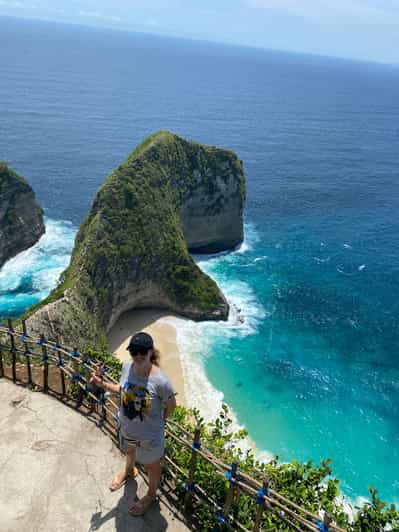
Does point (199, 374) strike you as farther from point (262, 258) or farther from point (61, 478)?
point (61, 478)

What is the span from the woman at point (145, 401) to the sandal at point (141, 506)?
2.6 inches

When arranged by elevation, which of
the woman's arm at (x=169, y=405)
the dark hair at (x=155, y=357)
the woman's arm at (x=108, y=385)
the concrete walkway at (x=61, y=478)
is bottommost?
the concrete walkway at (x=61, y=478)

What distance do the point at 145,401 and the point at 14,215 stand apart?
52917mm

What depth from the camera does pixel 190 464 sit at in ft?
31.9

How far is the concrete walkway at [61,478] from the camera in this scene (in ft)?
30.1

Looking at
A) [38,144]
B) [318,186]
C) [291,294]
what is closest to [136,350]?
[291,294]

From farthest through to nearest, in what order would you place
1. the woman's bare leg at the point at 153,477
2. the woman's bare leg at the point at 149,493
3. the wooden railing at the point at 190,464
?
the woman's bare leg at the point at 149,493 → the woman's bare leg at the point at 153,477 → the wooden railing at the point at 190,464

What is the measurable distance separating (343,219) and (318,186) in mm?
16779

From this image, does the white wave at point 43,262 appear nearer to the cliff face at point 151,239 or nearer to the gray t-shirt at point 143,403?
the cliff face at point 151,239

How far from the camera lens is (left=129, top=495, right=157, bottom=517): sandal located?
9266 mm

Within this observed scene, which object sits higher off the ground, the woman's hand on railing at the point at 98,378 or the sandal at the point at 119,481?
the woman's hand on railing at the point at 98,378

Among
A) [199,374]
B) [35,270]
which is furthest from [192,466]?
[35,270]

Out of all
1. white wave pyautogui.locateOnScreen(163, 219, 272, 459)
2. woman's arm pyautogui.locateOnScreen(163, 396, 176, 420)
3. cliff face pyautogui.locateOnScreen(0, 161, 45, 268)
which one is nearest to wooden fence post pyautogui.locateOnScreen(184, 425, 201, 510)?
woman's arm pyautogui.locateOnScreen(163, 396, 176, 420)

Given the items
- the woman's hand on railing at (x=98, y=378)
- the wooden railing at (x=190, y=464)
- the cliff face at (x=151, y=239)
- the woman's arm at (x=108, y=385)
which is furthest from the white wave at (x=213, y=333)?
the woman's arm at (x=108, y=385)
